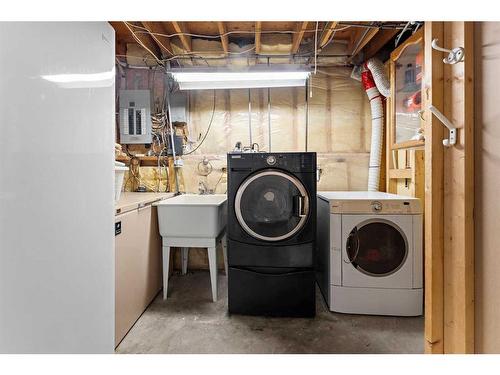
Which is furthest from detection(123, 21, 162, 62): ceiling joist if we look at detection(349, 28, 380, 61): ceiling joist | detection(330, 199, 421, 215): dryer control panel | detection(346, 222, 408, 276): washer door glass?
detection(346, 222, 408, 276): washer door glass

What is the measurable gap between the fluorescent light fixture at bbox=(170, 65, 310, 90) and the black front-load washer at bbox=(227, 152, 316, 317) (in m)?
0.94

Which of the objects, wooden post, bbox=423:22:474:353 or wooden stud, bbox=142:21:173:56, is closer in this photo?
wooden post, bbox=423:22:474:353

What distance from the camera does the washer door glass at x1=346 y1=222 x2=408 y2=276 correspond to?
2.03m

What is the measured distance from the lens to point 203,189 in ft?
9.50

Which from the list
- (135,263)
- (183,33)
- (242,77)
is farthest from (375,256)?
(183,33)

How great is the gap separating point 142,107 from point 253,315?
236 centimetres

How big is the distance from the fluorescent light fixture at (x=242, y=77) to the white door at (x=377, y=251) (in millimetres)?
1441

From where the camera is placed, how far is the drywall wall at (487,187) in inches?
36.2

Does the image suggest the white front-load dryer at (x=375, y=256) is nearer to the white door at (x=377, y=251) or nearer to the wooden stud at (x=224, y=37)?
the white door at (x=377, y=251)

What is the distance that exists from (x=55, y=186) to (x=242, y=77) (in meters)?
2.10

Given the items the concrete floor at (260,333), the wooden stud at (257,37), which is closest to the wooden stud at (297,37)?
the wooden stud at (257,37)

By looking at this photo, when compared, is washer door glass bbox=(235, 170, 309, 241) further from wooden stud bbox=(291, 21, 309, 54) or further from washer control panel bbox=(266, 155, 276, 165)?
wooden stud bbox=(291, 21, 309, 54)

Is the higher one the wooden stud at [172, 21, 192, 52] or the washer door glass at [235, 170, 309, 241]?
the wooden stud at [172, 21, 192, 52]

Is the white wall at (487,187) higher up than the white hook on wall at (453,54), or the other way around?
the white hook on wall at (453,54)
